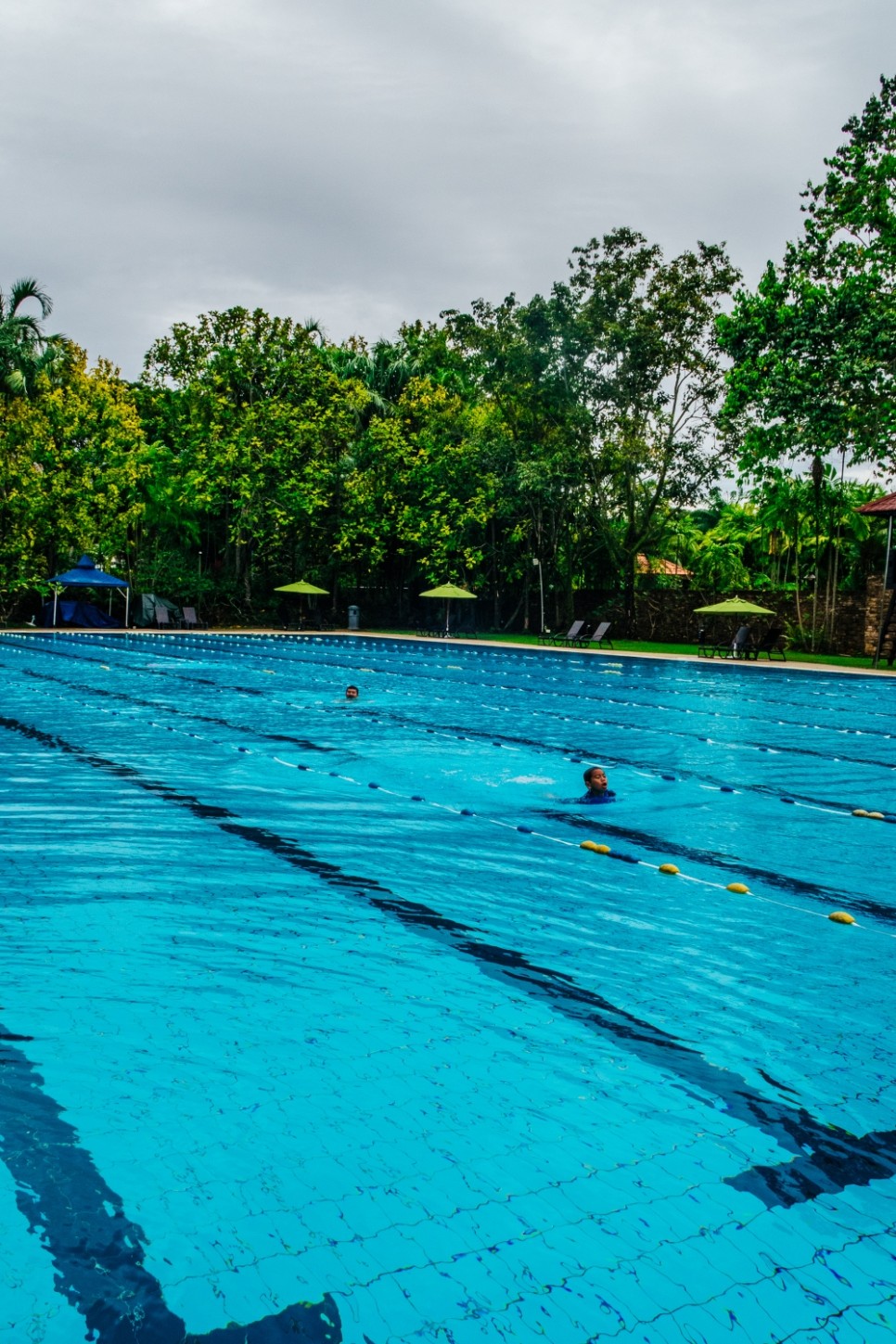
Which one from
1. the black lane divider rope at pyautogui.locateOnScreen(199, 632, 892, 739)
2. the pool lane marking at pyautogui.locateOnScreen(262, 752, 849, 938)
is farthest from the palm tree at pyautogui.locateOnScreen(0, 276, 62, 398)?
the pool lane marking at pyautogui.locateOnScreen(262, 752, 849, 938)

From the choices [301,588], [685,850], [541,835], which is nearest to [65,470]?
[301,588]

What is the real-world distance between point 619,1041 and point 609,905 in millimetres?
1745

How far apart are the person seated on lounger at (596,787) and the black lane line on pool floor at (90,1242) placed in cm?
550

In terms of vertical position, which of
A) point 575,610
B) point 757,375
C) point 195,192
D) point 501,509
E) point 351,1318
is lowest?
point 351,1318

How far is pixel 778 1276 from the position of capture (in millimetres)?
2604

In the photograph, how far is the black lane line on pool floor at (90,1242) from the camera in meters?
2.37

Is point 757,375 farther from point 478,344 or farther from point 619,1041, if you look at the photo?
point 619,1041

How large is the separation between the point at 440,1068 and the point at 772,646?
994 inches

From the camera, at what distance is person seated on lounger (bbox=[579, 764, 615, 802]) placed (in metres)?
8.37

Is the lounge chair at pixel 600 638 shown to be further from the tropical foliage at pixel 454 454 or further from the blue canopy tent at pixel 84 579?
the blue canopy tent at pixel 84 579

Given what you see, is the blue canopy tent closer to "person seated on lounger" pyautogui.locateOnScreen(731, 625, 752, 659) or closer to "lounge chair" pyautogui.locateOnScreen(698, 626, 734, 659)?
"lounge chair" pyautogui.locateOnScreen(698, 626, 734, 659)

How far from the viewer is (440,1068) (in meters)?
3.67

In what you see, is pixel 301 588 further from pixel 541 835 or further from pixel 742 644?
pixel 541 835

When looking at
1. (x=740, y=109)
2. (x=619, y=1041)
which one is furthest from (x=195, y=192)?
(x=619, y=1041)
